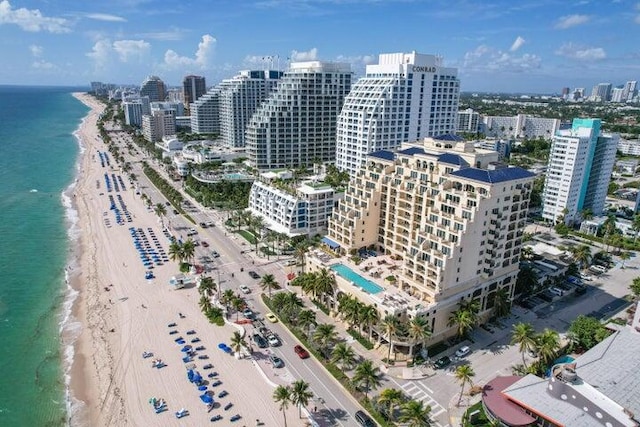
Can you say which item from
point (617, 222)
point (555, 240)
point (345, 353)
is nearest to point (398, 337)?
point (345, 353)

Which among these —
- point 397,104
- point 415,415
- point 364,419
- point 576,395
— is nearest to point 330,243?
point 364,419

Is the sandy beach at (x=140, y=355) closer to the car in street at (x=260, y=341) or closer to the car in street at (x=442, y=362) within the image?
the car in street at (x=260, y=341)

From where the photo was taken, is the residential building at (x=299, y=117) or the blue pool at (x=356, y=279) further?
the residential building at (x=299, y=117)

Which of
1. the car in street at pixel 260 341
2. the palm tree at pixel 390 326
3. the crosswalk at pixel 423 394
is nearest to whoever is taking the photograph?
the crosswalk at pixel 423 394

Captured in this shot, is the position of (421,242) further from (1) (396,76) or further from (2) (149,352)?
(1) (396,76)

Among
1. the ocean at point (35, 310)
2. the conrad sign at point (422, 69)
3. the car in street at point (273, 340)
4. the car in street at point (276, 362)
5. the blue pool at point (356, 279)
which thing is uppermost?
the conrad sign at point (422, 69)

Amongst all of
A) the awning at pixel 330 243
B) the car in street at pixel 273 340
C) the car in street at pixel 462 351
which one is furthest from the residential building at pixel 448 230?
the car in street at pixel 273 340
